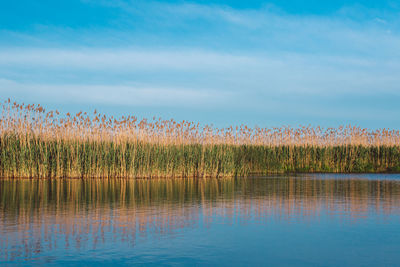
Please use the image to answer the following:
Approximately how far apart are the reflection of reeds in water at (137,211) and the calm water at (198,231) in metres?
0.02

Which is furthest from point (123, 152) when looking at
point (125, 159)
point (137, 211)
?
point (137, 211)

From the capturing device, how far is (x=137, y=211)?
28.0 feet

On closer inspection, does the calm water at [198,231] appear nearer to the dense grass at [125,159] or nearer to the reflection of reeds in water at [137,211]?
the reflection of reeds in water at [137,211]

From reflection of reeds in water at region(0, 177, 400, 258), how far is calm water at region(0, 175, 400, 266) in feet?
0.05

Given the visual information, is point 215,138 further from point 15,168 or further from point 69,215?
point 69,215

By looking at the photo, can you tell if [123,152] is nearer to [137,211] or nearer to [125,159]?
[125,159]

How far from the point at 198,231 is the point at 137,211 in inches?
91.9

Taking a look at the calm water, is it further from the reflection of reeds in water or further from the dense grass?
the dense grass

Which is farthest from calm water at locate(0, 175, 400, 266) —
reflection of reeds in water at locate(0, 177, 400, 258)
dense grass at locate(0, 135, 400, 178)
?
dense grass at locate(0, 135, 400, 178)

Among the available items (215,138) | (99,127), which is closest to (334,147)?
(215,138)

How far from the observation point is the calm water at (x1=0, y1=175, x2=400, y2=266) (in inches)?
200

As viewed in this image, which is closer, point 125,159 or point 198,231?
point 198,231

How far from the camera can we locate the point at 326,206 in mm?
9594

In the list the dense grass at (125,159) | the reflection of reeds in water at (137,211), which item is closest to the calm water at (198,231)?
the reflection of reeds in water at (137,211)
